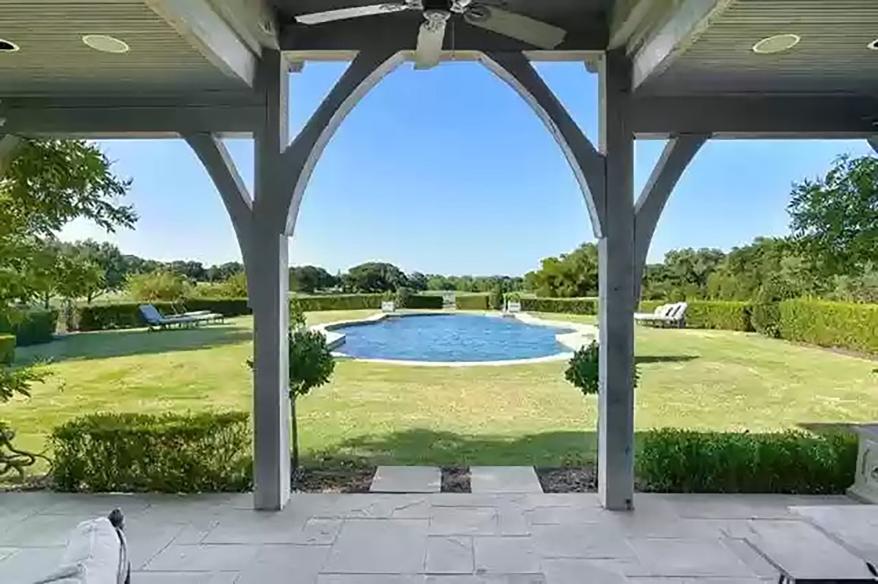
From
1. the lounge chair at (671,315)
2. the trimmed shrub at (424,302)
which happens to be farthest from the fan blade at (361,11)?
the trimmed shrub at (424,302)

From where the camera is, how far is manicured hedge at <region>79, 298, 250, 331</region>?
7.20 metres

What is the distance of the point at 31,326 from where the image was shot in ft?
20.4

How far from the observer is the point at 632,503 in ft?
15.6

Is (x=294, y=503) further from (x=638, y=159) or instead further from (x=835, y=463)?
(x=835, y=463)

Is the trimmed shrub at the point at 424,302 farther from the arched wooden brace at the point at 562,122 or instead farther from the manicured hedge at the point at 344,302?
the arched wooden brace at the point at 562,122

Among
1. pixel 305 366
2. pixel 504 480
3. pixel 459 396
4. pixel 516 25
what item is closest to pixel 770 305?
pixel 459 396

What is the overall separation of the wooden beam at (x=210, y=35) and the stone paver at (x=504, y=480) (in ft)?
10.6

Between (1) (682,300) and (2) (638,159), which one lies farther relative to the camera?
(1) (682,300)

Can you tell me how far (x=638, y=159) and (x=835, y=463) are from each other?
2.55 metres

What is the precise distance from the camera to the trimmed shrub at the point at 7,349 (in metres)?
5.34

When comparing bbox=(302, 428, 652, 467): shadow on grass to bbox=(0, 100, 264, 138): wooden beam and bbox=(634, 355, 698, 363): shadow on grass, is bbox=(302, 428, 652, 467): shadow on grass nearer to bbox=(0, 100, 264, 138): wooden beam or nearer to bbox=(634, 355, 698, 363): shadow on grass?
bbox=(634, 355, 698, 363): shadow on grass

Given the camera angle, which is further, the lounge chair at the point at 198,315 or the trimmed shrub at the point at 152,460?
Answer: the lounge chair at the point at 198,315

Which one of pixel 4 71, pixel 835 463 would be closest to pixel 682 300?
pixel 835 463

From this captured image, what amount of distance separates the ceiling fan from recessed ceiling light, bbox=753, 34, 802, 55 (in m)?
1.04
